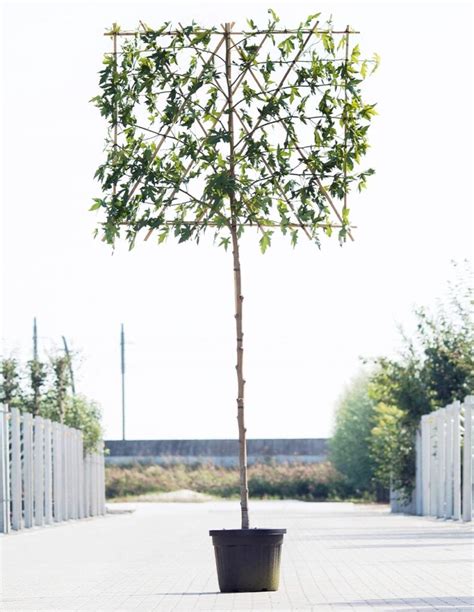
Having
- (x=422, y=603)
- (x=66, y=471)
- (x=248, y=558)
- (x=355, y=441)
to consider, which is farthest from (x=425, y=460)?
(x=355, y=441)

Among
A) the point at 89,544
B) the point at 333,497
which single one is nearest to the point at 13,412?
the point at 89,544

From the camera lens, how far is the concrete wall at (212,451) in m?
78.8

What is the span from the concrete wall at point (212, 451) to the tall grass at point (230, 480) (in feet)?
3.78

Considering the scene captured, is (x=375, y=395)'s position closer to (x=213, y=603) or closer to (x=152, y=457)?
(x=213, y=603)

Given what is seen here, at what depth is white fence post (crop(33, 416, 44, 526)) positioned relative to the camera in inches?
1350

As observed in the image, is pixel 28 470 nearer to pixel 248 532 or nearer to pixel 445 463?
pixel 445 463

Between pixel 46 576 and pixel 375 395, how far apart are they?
2564 cm

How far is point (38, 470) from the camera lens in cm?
3428

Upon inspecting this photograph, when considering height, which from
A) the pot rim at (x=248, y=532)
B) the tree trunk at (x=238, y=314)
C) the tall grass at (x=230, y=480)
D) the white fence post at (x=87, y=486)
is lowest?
the tall grass at (x=230, y=480)

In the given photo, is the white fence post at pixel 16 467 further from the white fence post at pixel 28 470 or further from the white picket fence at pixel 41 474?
the white fence post at pixel 28 470

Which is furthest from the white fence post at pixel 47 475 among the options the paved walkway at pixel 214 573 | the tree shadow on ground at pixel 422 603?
the tree shadow on ground at pixel 422 603

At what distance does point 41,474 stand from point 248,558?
21.8 meters

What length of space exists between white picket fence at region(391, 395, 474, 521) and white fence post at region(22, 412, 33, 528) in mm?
8967

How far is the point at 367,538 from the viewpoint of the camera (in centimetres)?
2525
